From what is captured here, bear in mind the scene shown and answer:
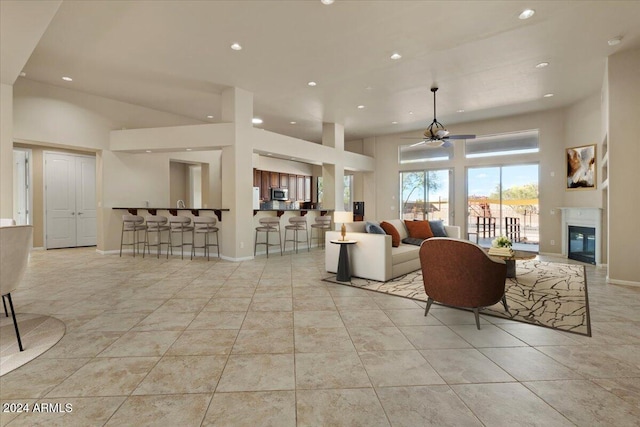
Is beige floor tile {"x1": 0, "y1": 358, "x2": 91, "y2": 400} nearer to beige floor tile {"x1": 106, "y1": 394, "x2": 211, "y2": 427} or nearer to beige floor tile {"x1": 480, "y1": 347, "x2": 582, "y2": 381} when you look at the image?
beige floor tile {"x1": 106, "y1": 394, "x2": 211, "y2": 427}

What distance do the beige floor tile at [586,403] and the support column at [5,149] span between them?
709 centimetres

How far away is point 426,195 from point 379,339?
→ 8.00 meters

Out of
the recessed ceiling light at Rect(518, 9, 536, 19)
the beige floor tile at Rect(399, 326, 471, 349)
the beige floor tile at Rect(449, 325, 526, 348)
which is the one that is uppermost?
the recessed ceiling light at Rect(518, 9, 536, 19)

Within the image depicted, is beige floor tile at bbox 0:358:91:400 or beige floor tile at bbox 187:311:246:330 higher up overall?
beige floor tile at bbox 0:358:91:400

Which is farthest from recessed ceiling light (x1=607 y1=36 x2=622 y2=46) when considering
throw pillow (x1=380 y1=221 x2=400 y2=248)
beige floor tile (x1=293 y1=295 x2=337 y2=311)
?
beige floor tile (x1=293 y1=295 x2=337 y2=311)

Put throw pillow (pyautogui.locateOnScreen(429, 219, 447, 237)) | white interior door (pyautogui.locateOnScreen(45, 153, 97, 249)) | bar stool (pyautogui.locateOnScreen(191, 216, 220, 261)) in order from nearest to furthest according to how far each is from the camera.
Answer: throw pillow (pyautogui.locateOnScreen(429, 219, 447, 237)) < bar stool (pyautogui.locateOnScreen(191, 216, 220, 261)) < white interior door (pyautogui.locateOnScreen(45, 153, 97, 249))

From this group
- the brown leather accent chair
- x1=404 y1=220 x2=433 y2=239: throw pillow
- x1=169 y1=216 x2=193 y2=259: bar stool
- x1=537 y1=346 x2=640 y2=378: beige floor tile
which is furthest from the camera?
x1=169 y1=216 x2=193 y2=259: bar stool

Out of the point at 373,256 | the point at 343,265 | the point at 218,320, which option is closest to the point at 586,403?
the point at 218,320

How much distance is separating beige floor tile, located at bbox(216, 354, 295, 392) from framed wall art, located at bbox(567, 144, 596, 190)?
308 inches

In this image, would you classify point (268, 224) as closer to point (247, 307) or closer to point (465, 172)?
point (247, 307)

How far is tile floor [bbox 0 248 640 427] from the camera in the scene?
1724 millimetres

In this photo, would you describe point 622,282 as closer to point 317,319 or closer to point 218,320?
point 317,319

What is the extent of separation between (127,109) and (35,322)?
611 cm

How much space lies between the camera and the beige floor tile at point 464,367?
81.7 inches
